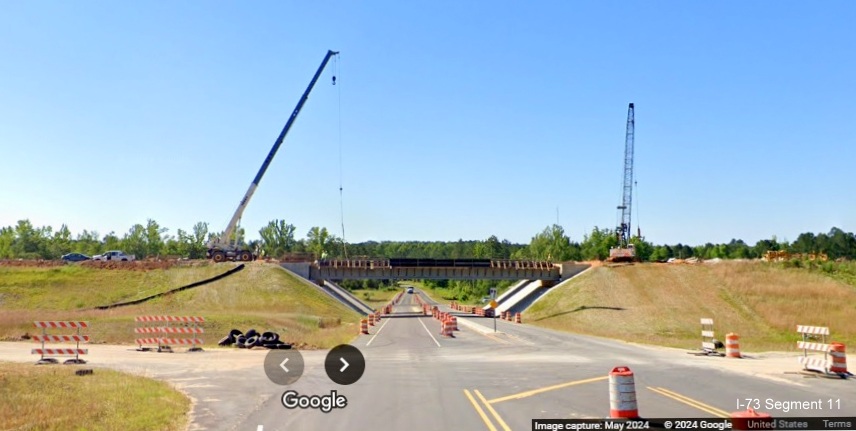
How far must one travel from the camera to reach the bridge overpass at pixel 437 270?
9488cm

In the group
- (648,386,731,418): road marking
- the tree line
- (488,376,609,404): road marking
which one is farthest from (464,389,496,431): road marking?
the tree line

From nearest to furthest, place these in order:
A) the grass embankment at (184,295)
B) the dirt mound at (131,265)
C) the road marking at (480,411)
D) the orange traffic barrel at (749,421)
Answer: the orange traffic barrel at (749,421) → the road marking at (480,411) → the grass embankment at (184,295) → the dirt mound at (131,265)

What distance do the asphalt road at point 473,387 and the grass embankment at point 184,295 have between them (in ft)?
74.7

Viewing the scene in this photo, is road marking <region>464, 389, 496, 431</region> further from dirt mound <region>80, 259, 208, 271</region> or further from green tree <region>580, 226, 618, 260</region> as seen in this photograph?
green tree <region>580, 226, 618, 260</region>

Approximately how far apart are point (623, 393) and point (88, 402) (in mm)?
13316

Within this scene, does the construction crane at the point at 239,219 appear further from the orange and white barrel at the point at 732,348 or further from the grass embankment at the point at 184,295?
the orange and white barrel at the point at 732,348

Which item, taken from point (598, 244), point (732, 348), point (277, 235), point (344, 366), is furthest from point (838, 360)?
point (277, 235)

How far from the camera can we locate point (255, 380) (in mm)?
21719

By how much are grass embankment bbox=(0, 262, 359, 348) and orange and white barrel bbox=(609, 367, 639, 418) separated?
3923 cm

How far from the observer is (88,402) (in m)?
16.7

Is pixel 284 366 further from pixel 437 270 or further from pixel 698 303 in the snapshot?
pixel 437 270

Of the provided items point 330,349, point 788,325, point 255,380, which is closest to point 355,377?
point 255,380

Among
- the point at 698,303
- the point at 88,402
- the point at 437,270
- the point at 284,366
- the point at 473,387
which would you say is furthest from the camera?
the point at 437,270

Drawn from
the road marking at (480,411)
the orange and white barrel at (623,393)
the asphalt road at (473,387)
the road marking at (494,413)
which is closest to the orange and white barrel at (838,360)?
the asphalt road at (473,387)
